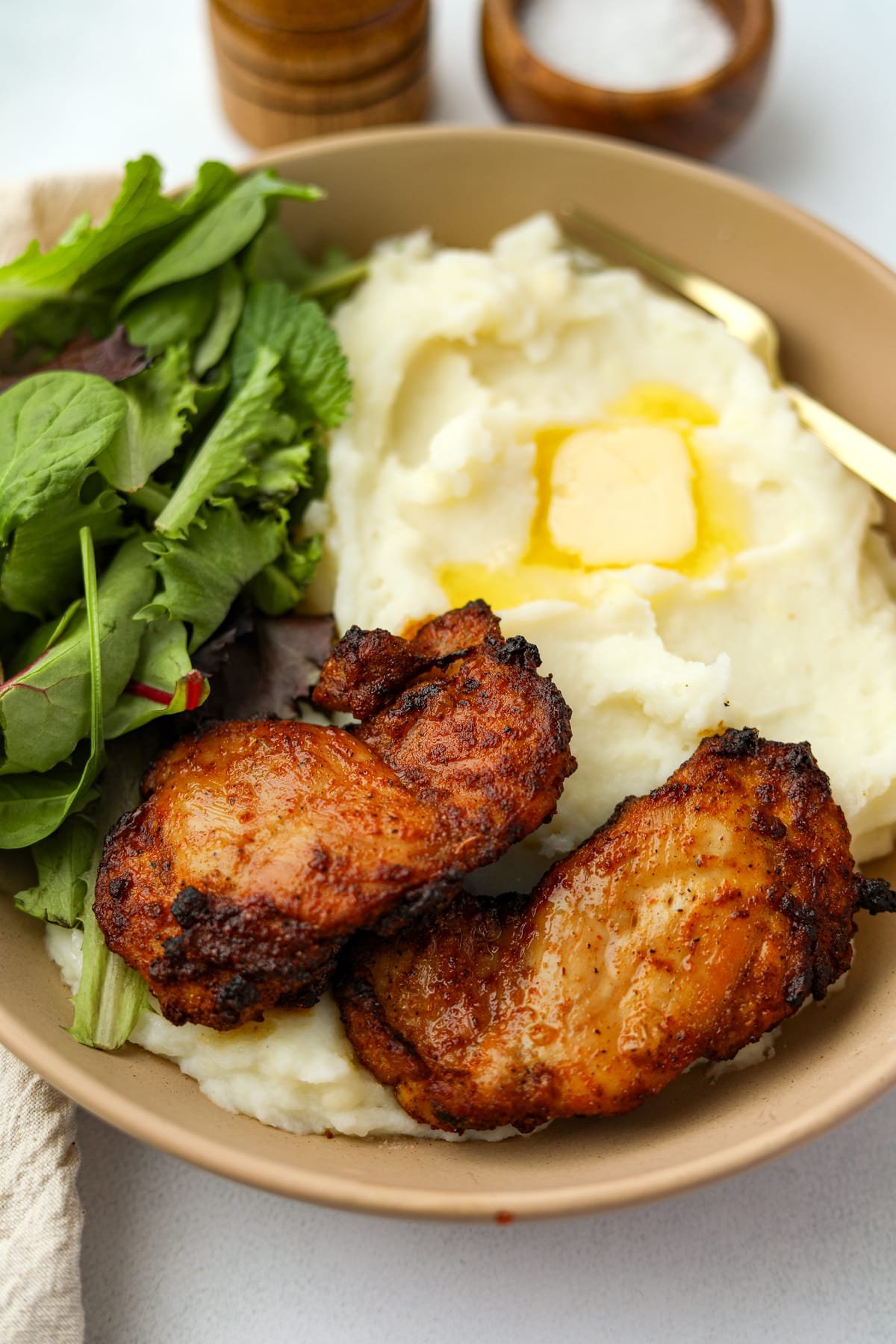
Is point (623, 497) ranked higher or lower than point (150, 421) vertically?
lower

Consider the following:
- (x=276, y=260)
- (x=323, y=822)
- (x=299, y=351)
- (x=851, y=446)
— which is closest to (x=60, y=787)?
(x=323, y=822)

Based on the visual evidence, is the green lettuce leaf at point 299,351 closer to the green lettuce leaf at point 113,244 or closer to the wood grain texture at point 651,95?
the green lettuce leaf at point 113,244

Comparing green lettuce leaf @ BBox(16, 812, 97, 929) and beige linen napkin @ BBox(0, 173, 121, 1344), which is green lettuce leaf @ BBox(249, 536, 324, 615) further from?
beige linen napkin @ BBox(0, 173, 121, 1344)

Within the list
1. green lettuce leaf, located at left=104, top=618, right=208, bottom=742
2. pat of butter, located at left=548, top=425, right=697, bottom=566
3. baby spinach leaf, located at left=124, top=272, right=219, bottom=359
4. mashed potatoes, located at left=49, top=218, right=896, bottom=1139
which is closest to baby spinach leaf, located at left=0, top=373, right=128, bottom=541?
baby spinach leaf, located at left=124, top=272, right=219, bottom=359

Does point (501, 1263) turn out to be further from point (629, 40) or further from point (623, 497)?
point (629, 40)

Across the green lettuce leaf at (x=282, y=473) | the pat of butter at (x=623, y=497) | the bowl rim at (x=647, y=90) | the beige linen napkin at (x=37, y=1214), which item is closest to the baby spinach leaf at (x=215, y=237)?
the green lettuce leaf at (x=282, y=473)

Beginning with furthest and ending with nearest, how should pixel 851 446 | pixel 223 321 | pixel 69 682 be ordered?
pixel 851 446 < pixel 223 321 < pixel 69 682

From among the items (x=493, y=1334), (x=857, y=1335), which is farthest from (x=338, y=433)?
(x=857, y=1335)
